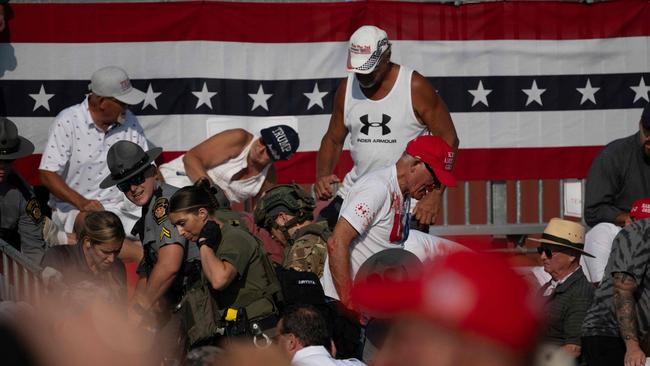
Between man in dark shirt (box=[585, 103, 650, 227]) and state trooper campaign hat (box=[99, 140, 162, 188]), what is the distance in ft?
9.61

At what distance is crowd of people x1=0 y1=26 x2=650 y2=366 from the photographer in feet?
19.1

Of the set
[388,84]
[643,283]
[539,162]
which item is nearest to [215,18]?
[388,84]

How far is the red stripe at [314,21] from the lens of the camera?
8711mm

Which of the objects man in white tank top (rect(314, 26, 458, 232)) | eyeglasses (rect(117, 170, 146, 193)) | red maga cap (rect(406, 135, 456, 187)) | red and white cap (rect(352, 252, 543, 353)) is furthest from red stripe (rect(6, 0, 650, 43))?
red and white cap (rect(352, 252, 543, 353))

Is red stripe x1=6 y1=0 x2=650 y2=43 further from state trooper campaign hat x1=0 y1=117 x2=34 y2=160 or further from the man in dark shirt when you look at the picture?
the man in dark shirt

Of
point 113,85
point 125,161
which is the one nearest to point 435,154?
point 125,161

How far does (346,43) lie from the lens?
29.3ft

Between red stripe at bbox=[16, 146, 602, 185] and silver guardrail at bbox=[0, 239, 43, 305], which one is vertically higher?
red stripe at bbox=[16, 146, 602, 185]

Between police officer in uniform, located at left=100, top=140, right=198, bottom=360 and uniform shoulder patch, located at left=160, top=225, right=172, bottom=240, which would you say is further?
uniform shoulder patch, located at left=160, top=225, right=172, bottom=240

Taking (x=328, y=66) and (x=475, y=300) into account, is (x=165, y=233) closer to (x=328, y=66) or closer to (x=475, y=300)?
(x=328, y=66)

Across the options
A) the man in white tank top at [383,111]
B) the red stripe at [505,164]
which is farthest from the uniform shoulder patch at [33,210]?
the red stripe at [505,164]

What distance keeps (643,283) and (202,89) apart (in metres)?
3.72

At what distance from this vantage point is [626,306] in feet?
21.2

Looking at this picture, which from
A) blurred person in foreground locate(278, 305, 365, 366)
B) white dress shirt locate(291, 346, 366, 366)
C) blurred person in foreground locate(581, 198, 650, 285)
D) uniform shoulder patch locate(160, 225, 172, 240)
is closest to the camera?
white dress shirt locate(291, 346, 366, 366)
